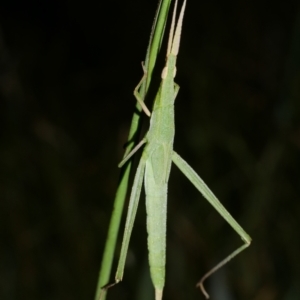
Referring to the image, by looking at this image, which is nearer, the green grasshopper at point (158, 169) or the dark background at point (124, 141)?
the green grasshopper at point (158, 169)

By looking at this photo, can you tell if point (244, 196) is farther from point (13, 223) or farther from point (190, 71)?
point (13, 223)

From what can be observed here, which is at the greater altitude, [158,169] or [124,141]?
[124,141]

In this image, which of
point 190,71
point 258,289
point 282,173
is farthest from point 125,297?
point 190,71

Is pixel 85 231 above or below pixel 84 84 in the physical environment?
below

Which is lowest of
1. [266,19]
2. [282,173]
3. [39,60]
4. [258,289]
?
[258,289]

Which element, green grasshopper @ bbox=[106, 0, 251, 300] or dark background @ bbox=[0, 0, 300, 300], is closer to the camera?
green grasshopper @ bbox=[106, 0, 251, 300]


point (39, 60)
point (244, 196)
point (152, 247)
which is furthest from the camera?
point (39, 60)

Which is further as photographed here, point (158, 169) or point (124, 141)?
point (124, 141)

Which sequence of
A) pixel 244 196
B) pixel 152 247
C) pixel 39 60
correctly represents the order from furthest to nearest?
pixel 39 60 → pixel 244 196 → pixel 152 247
